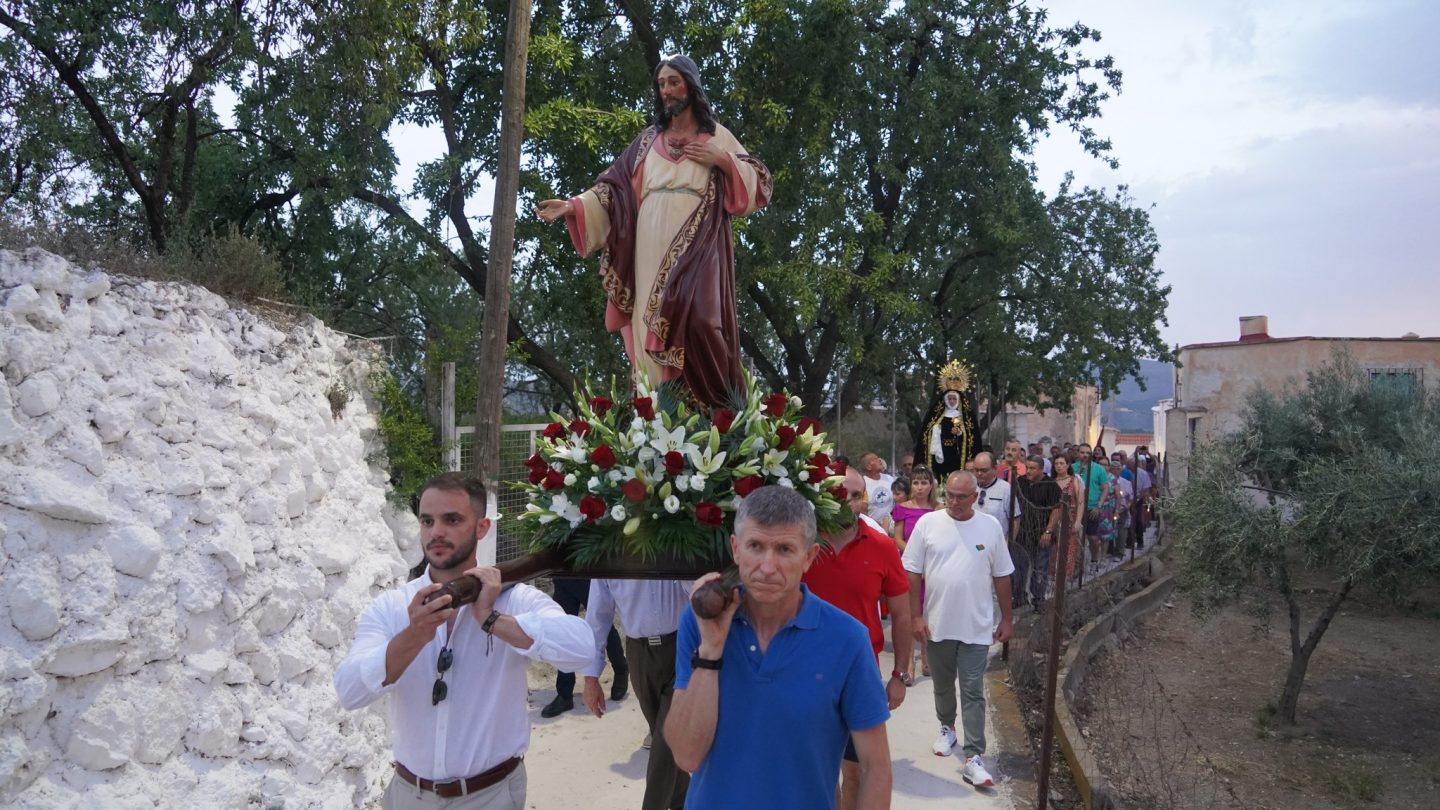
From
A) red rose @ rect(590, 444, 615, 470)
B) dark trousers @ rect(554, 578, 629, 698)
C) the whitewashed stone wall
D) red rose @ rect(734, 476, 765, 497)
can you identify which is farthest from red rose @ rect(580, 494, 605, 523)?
dark trousers @ rect(554, 578, 629, 698)

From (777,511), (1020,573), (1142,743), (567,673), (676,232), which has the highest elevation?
(676,232)

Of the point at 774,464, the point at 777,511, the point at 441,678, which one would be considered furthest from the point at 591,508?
the point at 777,511

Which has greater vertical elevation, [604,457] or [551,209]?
[551,209]

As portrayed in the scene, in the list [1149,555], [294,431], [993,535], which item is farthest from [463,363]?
[1149,555]

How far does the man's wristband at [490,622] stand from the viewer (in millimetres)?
2809

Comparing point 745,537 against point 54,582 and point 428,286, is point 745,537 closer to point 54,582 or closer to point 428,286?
point 54,582

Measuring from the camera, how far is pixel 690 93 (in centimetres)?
474

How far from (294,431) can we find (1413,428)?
9508 mm

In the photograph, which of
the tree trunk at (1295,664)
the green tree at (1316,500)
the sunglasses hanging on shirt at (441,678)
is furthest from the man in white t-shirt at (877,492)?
the sunglasses hanging on shirt at (441,678)

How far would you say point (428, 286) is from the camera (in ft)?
52.4

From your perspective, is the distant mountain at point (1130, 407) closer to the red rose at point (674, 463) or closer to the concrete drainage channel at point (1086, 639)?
the concrete drainage channel at point (1086, 639)

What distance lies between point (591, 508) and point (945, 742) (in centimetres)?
408

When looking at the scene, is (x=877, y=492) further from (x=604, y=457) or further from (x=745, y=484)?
(x=604, y=457)

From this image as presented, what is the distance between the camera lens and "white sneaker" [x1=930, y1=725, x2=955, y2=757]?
6.58 meters
